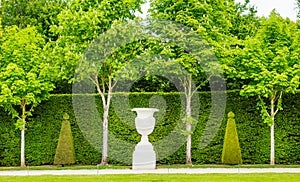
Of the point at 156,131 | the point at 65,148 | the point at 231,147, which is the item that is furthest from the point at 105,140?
the point at 231,147

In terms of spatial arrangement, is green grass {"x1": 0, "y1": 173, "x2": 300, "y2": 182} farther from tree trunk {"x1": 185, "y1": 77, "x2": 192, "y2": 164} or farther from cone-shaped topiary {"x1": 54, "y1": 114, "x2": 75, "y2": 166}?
tree trunk {"x1": 185, "y1": 77, "x2": 192, "y2": 164}

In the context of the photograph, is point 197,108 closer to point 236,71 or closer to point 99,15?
point 236,71

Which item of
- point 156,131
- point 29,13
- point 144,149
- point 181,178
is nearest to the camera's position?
point 181,178

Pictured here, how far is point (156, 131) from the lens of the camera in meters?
17.5

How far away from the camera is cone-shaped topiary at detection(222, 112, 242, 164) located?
1625 centimetres

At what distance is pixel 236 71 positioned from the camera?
56.4 feet

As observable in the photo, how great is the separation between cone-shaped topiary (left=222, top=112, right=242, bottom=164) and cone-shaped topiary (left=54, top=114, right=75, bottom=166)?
5571 millimetres

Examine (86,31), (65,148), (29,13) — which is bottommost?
(65,148)

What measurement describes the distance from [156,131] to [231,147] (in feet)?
9.76

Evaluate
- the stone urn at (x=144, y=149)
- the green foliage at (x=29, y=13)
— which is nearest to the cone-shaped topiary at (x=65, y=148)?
the stone urn at (x=144, y=149)

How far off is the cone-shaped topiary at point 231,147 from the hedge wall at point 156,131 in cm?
79

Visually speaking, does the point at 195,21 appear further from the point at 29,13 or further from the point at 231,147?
the point at 29,13

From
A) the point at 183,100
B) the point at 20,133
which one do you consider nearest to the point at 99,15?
the point at 183,100

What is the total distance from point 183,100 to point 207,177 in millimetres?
5961
